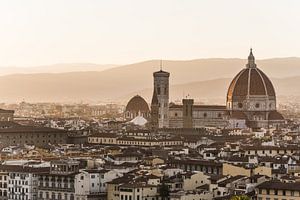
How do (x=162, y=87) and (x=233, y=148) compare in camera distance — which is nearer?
(x=233, y=148)

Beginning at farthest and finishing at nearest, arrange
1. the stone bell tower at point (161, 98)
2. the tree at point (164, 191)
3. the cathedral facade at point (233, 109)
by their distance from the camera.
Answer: the stone bell tower at point (161, 98), the cathedral facade at point (233, 109), the tree at point (164, 191)

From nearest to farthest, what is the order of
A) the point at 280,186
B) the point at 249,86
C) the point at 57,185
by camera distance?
1. the point at 280,186
2. the point at 57,185
3. the point at 249,86

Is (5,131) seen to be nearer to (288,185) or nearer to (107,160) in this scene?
(107,160)

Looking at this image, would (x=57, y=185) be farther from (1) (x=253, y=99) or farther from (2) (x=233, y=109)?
(2) (x=233, y=109)

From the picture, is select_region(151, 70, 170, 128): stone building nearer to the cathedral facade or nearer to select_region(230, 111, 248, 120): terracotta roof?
the cathedral facade

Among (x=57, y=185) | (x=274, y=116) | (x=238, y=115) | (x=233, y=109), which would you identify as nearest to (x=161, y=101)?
(x=233, y=109)

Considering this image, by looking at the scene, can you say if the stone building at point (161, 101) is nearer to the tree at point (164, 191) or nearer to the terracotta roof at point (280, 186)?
the tree at point (164, 191)

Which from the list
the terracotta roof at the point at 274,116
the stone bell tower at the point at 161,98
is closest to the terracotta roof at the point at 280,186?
the stone bell tower at the point at 161,98

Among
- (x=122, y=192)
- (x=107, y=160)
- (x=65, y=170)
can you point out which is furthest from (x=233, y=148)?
(x=122, y=192)
